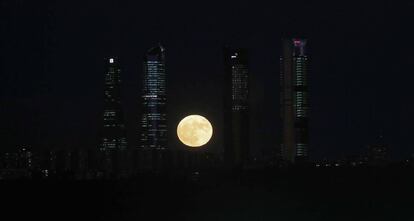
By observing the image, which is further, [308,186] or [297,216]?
[308,186]

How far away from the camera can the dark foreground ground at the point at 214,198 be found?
4081 cm

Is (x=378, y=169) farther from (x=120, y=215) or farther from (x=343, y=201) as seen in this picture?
(x=120, y=215)

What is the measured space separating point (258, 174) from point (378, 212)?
74.7 ft

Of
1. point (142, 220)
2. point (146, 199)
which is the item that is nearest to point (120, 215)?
point (142, 220)

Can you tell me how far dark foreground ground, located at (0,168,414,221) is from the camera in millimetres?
40812

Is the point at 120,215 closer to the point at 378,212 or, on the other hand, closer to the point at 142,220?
the point at 142,220

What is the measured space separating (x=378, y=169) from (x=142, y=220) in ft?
106

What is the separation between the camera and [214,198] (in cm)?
4666

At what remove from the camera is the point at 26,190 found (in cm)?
4653

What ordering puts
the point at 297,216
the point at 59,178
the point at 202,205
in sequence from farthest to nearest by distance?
the point at 59,178
the point at 202,205
the point at 297,216

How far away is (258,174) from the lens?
210 ft

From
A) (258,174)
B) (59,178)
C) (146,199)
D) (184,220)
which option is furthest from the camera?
(258,174)

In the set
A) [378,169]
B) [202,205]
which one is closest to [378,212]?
→ [202,205]

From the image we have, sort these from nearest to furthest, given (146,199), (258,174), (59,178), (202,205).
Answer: (202,205) → (146,199) → (59,178) → (258,174)
